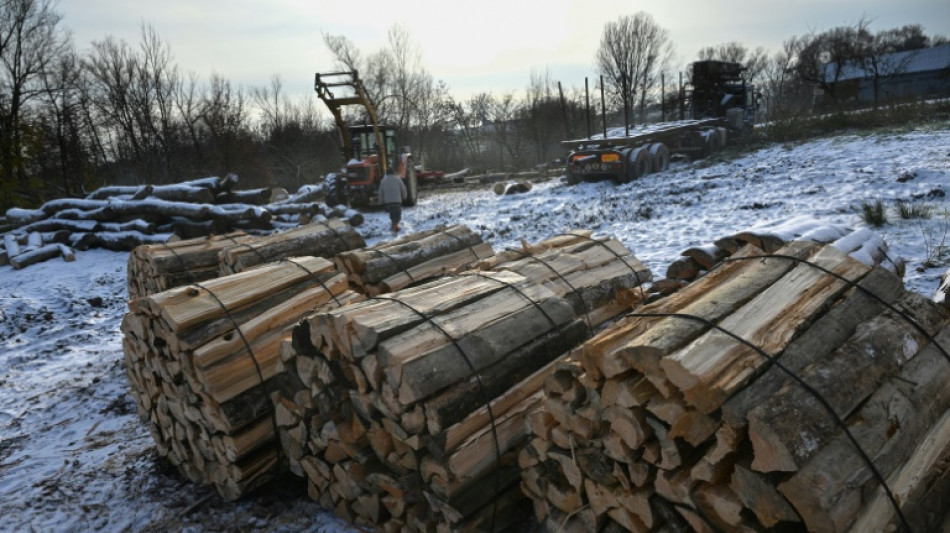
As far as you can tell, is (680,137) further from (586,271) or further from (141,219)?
(141,219)

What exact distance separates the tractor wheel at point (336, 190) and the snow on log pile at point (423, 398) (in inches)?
595

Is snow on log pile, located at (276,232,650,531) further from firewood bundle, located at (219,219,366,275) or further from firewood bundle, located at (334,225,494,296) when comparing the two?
firewood bundle, located at (219,219,366,275)

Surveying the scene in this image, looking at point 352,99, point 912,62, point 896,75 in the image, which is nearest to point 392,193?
point 352,99

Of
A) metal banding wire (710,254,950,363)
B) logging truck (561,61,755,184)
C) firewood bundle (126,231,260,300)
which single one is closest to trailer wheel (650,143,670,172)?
logging truck (561,61,755,184)

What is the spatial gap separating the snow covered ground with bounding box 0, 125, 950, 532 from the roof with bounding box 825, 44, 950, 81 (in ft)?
126

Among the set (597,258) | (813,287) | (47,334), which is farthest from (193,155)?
(813,287)

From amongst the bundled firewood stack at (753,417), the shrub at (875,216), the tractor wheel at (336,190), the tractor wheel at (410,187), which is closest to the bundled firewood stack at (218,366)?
the bundled firewood stack at (753,417)

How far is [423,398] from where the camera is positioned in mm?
2947

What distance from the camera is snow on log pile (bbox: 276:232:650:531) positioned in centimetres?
300

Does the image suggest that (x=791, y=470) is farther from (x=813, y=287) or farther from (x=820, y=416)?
(x=813, y=287)

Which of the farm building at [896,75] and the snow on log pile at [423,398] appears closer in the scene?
the snow on log pile at [423,398]

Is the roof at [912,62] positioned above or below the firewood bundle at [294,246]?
above

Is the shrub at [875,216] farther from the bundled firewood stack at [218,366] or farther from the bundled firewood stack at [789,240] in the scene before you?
the bundled firewood stack at [218,366]

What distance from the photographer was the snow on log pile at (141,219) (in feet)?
41.6
